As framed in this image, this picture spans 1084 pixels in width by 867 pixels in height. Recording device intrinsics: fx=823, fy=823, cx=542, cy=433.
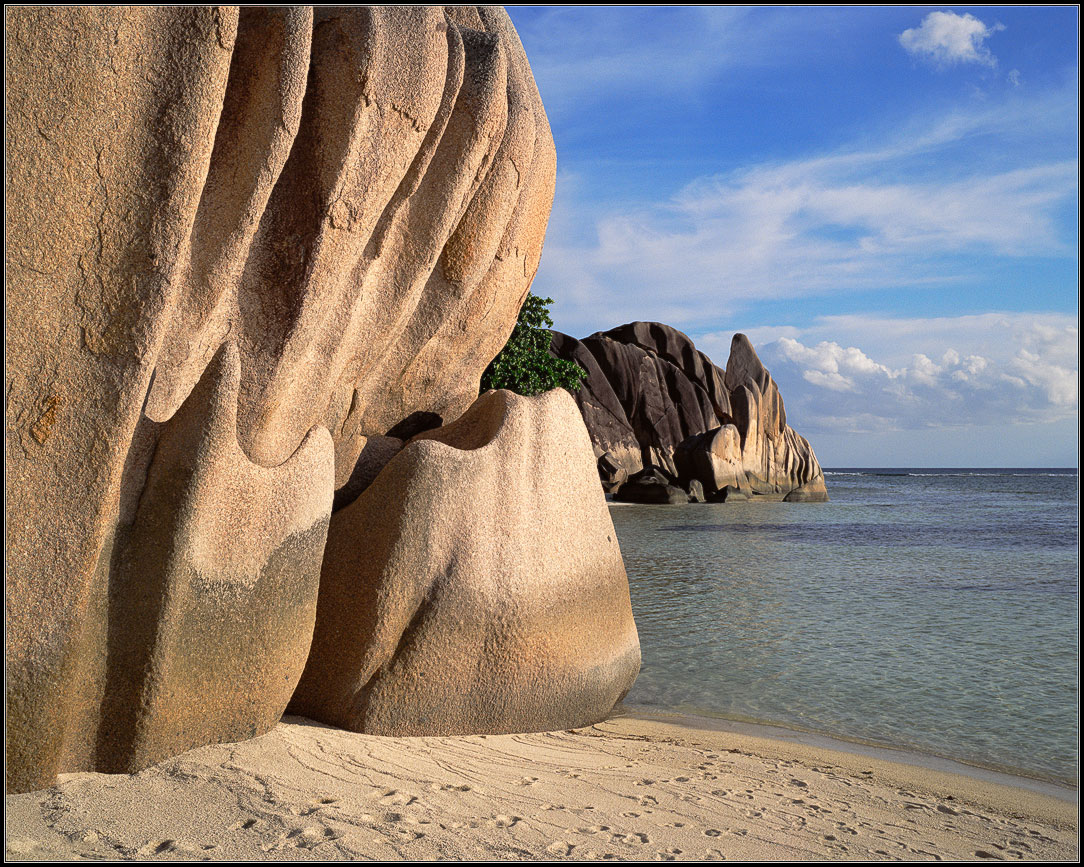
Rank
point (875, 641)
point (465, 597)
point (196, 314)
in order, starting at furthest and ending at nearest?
point (875, 641)
point (465, 597)
point (196, 314)

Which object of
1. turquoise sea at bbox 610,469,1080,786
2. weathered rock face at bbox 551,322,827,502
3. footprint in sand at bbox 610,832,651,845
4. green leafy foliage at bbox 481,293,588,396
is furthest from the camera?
weathered rock face at bbox 551,322,827,502

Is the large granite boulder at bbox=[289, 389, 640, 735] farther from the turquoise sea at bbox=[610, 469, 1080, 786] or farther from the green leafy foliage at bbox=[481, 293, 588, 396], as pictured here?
the green leafy foliage at bbox=[481, 293, 588, 396]

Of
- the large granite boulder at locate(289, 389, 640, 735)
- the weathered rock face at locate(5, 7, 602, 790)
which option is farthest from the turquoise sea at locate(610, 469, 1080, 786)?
the weathered rock face at locate(5, 7, 602, 790)

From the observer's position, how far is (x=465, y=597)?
3.64 metres

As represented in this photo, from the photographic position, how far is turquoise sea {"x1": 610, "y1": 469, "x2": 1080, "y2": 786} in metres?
4.75

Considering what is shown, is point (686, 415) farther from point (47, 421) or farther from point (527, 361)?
point (47, 421)

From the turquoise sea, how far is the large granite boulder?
4.36ft

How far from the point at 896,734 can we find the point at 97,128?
4741 millimetres

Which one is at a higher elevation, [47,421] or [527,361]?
[527,361]

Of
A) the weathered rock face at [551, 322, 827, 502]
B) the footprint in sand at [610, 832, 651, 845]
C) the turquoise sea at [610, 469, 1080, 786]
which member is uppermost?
the weathered rock face at [551, 322, 827, 502]

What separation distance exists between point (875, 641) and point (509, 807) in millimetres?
5117

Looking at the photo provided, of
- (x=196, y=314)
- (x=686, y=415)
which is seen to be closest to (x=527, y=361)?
(x=196, y=314)

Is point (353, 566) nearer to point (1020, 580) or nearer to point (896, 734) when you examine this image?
point (896, 734)

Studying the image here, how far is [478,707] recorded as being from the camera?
3678 mm
